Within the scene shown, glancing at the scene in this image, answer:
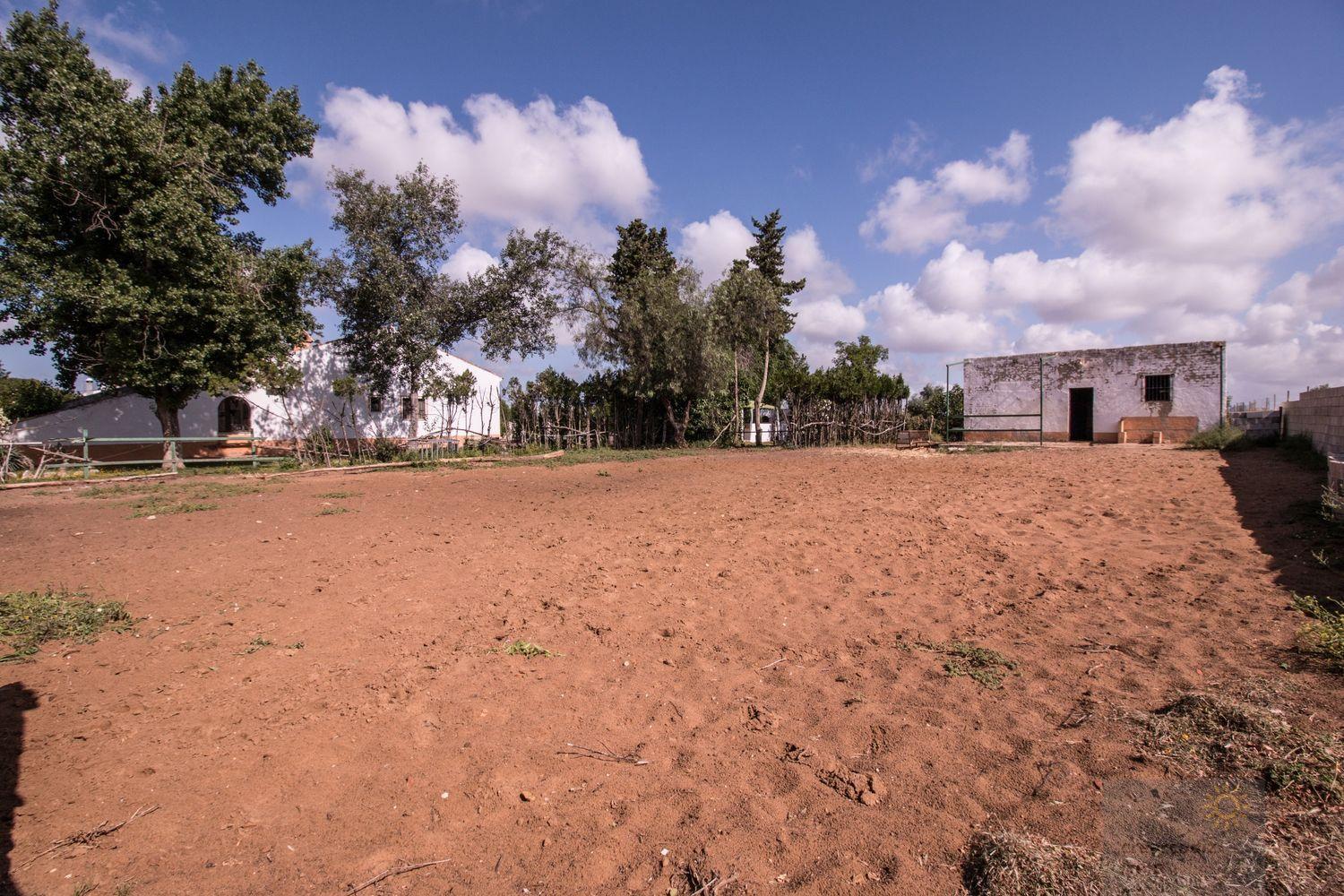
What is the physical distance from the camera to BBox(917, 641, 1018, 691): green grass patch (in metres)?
3.47

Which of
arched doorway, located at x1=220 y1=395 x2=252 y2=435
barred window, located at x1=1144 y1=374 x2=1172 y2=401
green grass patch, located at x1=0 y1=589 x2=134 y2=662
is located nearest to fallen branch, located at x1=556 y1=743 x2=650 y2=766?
green grass patch, located at x1=0 y1=589 x2=134 y2=662

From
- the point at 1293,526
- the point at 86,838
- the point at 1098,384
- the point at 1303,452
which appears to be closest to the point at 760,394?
the point at 1098,384

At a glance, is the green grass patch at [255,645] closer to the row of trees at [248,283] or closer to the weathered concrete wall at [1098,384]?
the row of trees at [248,283]

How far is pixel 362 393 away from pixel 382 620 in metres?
21.4

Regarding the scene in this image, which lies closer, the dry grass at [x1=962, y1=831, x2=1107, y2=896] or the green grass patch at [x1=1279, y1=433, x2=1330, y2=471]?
the dry grass at [x1=962, y1=831, x2=1107, y2=896]

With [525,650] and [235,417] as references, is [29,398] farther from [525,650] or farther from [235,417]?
[525,650]

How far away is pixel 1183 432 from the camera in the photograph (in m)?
20.1

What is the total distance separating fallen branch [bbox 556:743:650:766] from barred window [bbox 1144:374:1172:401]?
24625mm

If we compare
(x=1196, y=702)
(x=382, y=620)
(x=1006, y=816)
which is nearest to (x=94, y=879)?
(x=382, y=620)

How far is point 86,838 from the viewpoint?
2.32 meters

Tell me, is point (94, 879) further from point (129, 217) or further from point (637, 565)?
point (129, 217)

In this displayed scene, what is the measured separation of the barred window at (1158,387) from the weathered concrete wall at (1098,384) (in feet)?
0.42

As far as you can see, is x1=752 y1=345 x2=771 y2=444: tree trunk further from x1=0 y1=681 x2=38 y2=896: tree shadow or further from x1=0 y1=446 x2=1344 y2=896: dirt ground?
x1=0 y1=681 x2=38 y2=896: tree shadow

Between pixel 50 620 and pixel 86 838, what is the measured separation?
2898 millimetres
